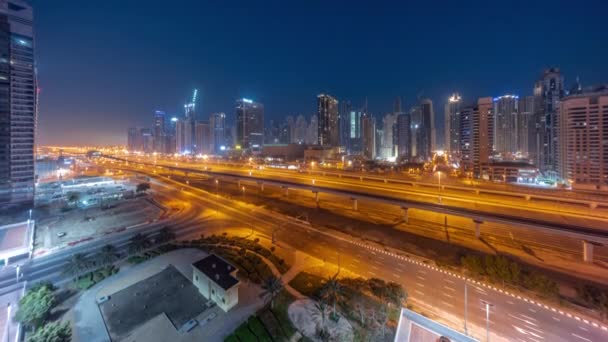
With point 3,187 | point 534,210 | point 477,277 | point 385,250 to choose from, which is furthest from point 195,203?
point 534,210

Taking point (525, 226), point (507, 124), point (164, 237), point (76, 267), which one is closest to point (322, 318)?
point (164, 237)

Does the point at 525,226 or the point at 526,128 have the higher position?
the point at 526,128

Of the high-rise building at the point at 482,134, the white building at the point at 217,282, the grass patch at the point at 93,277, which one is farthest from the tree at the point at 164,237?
the high-rise building at the point at 482,134

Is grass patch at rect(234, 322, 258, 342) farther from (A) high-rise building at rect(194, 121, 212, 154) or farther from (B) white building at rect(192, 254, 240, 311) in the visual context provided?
(A) high-rise building at rect(194, 121, 212, 154)

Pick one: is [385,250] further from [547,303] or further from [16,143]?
[16,143]

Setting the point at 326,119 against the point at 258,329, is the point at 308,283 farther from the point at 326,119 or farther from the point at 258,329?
the point at 326,119

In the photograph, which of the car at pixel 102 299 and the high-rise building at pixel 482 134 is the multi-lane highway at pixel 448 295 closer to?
the car at pixel 102 299
